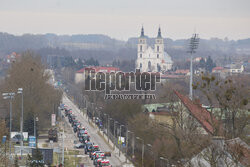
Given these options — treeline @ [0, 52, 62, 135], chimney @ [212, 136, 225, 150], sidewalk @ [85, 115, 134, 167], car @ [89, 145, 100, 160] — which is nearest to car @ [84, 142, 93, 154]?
car @ [89, 145, 100, 160]

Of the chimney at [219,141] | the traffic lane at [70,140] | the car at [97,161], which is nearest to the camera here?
the chimney at [219,141]

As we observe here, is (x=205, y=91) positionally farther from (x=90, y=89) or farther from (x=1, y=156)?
(x=90, y=89)

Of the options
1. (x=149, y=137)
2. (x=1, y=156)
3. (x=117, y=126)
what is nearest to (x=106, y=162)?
(x=149, y=137)

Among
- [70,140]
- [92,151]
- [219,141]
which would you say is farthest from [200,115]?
[70,140]

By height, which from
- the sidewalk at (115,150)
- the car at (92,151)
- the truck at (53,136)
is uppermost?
the truck at (53,136)

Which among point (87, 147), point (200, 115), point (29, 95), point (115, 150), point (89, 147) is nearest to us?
point (200, 115)

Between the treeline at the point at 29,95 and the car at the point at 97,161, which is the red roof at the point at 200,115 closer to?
the car at the point at 97,161

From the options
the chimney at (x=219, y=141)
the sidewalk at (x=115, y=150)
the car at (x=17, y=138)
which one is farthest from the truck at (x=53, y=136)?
the chimney at (x=219, y=141)

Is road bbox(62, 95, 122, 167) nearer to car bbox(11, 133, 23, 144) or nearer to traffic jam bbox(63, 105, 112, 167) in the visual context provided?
traffic jam bbox(63, 105, 112, 167)

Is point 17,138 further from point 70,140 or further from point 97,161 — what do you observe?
point 97,161

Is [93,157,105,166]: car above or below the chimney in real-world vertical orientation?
below

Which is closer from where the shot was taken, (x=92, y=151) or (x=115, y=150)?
(x=92, y=151)
